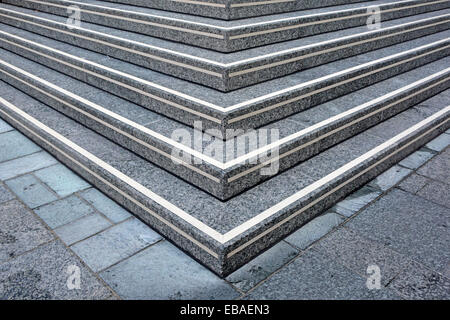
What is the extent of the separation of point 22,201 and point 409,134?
4985mm

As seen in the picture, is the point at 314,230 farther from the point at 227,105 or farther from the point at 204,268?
the point at 227,105

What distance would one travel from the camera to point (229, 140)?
4117 millimetres

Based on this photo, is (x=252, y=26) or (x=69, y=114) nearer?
(x=252, y=26)

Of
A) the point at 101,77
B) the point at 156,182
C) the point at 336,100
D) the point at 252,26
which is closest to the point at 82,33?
the point at 101,77

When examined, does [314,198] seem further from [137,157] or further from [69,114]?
[69,114]

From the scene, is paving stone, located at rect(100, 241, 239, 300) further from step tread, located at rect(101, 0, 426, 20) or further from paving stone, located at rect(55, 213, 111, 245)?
step tread, located at rect(101, 0, 426, 20)

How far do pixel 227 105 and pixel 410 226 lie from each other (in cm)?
231

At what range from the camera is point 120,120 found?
4.73m

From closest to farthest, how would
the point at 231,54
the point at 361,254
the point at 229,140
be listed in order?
the point at 361,254
the point at 229,140
the point at 231,54

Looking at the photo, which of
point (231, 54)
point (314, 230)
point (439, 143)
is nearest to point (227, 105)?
point (231, 54)

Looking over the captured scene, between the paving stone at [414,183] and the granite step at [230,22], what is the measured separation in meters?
2.61

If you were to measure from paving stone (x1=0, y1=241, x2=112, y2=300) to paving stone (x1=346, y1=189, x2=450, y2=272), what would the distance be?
2.58 metres
